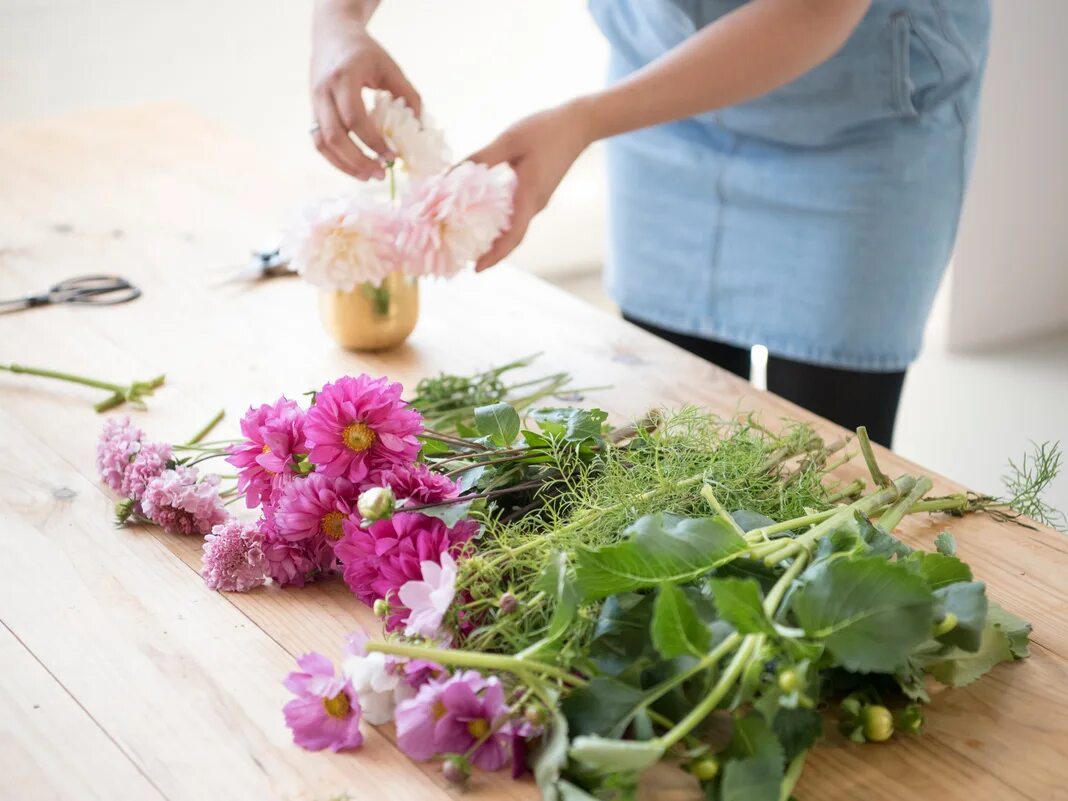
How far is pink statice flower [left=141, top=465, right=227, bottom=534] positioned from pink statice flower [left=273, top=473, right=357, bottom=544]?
0.36 ft

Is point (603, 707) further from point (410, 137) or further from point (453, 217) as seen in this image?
point (410, 137)

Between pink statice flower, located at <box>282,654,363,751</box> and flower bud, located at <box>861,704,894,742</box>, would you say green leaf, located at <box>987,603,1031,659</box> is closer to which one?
flower bud, located at <box>861,704,894,742</box>

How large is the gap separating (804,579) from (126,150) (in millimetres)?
1500

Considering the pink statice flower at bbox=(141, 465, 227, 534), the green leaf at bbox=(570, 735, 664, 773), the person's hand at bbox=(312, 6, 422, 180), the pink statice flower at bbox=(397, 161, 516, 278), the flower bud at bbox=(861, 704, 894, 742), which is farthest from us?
the person's hand at bbox=(312, 6, 422, 180)

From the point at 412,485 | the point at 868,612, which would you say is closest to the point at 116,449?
the point at 412,485

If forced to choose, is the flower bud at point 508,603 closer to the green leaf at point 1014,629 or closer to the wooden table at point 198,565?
the wooden table at point 198,565

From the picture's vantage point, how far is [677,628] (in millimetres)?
695

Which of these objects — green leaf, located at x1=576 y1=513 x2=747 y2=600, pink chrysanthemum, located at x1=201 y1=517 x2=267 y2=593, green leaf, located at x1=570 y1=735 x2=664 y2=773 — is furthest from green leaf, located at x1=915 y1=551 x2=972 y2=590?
pink chrysanthemum, located at x1=201 y1=517 x2=267 y2=593

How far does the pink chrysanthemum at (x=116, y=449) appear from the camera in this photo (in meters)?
1.04

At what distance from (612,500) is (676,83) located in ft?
1.59

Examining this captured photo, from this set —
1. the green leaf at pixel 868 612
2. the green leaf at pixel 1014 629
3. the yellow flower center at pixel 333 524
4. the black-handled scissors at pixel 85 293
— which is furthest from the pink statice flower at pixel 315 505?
the black-handled scissors at pixel 85 293

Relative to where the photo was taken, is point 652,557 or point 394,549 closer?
point 652,557

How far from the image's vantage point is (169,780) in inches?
29.2

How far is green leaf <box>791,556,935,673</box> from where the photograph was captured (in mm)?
687
